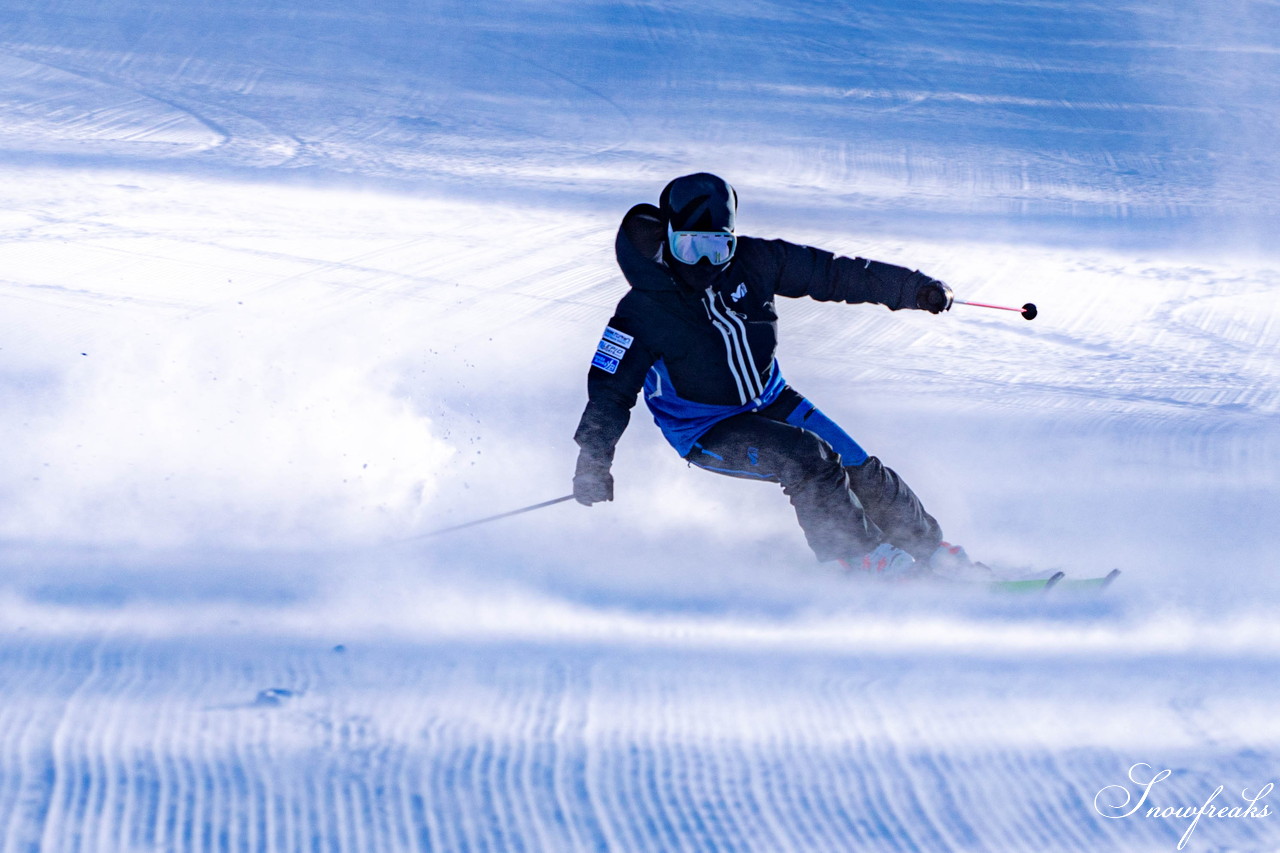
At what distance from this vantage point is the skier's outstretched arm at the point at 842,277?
3.46 m

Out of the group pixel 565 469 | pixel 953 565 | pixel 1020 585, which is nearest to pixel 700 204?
pixel 953 565

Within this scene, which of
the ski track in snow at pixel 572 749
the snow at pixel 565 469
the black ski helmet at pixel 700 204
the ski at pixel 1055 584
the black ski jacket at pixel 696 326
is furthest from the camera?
the ski at pixel 1055 584

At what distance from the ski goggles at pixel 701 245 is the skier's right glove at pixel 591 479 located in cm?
63

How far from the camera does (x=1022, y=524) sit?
14.0 ft

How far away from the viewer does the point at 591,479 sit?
334 centimetres

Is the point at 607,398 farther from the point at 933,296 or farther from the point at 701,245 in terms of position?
the point at 933,296

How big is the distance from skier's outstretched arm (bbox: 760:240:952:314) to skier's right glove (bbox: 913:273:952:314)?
0.03ft

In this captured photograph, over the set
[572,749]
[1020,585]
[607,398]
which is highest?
[607,398]

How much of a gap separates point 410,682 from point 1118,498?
281 cm


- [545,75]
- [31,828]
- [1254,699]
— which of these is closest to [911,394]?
[1254,699]

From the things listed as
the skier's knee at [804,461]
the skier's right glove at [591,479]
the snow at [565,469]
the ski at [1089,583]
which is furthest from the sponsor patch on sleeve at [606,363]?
the ski at [1089,583]

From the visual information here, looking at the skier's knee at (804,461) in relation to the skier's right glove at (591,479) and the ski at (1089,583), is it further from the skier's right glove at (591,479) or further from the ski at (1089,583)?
the ski at (1089,583)

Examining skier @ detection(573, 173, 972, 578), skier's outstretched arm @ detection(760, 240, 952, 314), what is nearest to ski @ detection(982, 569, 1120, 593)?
skier @ detection(573, 173, 972, 578)

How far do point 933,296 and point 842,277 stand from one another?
278mm
